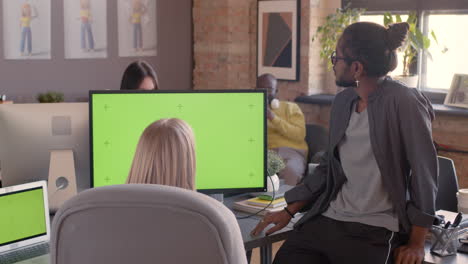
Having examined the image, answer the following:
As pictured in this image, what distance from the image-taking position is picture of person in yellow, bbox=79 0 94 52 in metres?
5.90

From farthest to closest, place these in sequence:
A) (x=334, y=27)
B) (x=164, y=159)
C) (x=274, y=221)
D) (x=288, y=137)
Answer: (x=334, y=27) → (x=288, y=137) → (x=274, y=221) → (x=164, y=159)

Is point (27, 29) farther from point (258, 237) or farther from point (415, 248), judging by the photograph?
point (415, 248)

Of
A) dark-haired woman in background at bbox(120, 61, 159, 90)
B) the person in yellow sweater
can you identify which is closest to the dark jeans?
dark-haired woman in background at bbox(120, 61, 159, 90)

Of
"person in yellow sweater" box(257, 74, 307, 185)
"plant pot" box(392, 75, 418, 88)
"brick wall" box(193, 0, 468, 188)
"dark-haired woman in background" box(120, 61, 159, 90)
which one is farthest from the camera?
"brick wall" box(193, 0, 468, 188)

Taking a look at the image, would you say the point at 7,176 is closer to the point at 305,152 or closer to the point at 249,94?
the point at 249,94

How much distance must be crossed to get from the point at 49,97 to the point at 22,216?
341cm

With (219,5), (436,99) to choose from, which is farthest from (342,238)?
(219,5)

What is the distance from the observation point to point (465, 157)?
4.89 meters

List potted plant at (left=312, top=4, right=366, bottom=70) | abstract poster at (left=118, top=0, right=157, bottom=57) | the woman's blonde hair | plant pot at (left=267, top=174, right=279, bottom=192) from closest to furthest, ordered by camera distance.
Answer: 1. the woman's blonde hair
2. plant pot at (left=267, top=174, right=279, bottom=192)
3. potted plant at (left=312, top=4, right=366, bottom=70)
4. abstract poster at (left=118, top=0, right=157, bottom=57)

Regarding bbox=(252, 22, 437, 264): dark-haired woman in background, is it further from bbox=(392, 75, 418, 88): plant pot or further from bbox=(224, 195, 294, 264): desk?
bbox=(392, 75, 418, 88): plant pot

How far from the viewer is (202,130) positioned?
8.76 ft

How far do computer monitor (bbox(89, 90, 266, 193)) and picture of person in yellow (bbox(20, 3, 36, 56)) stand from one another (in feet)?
10.8

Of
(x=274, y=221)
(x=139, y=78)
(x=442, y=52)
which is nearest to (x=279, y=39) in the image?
(x=442, y=52)

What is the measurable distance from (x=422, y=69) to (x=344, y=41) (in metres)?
3.16
